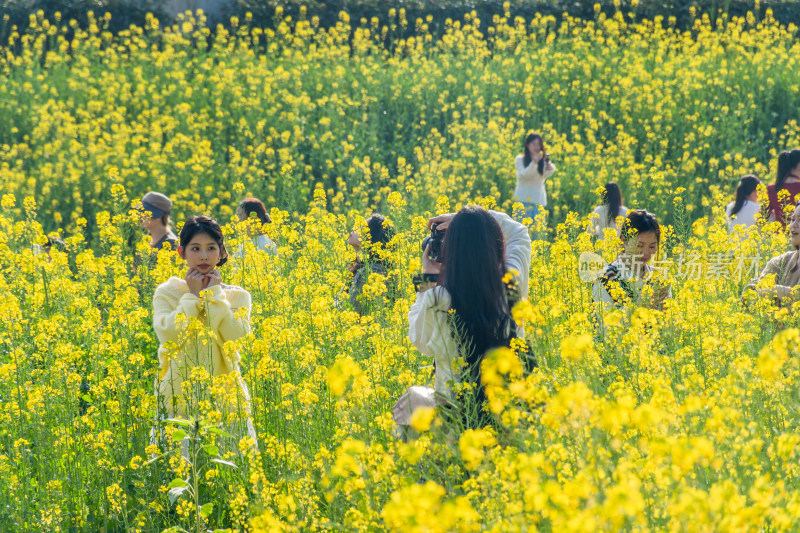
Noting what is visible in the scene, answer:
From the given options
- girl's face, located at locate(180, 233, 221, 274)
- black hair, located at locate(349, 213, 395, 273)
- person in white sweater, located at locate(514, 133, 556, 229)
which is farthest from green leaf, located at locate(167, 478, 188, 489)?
person in white sweater, located at locate(514, 133, 556, 229)

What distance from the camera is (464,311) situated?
363 centimetres

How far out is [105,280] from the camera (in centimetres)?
766

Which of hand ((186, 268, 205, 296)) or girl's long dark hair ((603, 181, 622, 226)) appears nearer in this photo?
hand ((186, 268, 205, 296))

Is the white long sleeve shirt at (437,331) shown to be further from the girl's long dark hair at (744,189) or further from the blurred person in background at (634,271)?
the girl's long dark hair at (744,189)

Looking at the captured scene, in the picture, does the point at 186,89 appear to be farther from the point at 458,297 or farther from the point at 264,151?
the point at 458,297

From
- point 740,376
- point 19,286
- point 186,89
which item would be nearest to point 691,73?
point 186,89

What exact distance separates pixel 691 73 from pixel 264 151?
24.1 feet

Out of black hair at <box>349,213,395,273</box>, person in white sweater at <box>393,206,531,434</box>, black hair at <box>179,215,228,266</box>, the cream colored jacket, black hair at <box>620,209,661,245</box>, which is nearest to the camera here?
person in white sweater at <box>393,206,531,434</box>

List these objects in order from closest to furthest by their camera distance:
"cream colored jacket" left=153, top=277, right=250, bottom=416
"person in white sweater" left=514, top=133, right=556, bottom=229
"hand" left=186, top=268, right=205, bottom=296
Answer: "cream colored jacket" left=153, top=277, right=250, bottom=416
"hand" left=186, top=268, right=205, bottom=296
"person in white sweater" left=514, top=133, right=556, bottom=229

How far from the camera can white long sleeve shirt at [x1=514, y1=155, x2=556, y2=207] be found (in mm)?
10461

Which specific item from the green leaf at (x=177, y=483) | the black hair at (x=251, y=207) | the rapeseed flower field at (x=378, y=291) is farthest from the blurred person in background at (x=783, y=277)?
the black hair at (x=251, y=207)

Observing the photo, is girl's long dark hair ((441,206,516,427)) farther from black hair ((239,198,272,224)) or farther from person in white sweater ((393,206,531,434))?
black hair ((239,198,272,224))

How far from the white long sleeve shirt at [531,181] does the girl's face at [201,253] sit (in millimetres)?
6337

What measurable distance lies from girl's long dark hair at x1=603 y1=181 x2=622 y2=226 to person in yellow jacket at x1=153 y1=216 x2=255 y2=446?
14.9 ft
